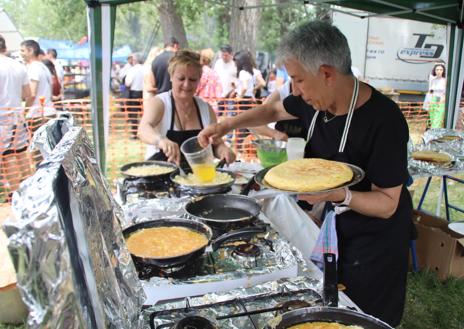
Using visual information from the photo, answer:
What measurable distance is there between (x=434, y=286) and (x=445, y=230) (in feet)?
1.76

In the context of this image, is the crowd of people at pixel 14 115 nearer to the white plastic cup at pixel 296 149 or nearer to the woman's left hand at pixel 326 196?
the white plastic cup at pixel 296 149

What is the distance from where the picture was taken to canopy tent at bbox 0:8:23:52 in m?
10.5

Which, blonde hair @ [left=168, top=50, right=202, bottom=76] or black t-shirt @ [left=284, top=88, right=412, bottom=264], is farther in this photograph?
blonde hair @ [left=168, top=50, right=202, bottom=76]

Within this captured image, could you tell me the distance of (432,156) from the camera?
3908 mm

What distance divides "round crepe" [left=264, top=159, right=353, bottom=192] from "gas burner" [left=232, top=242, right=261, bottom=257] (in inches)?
11.3

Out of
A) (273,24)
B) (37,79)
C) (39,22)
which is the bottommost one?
(37,79)

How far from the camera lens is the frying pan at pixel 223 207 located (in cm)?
204

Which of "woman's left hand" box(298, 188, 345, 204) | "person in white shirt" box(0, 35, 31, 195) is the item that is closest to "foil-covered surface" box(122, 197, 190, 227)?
"woman's left hand" box(298, 188, 345, 204)

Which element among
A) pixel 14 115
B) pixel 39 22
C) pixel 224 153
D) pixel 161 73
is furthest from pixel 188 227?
pixel 39 22

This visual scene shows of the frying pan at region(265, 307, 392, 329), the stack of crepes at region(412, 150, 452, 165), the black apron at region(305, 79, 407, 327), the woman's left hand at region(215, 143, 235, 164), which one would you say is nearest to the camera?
the frying pan at region(265, 307, 392, 329)

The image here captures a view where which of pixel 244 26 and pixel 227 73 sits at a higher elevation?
pixel 244 26

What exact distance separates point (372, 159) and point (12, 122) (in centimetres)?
493

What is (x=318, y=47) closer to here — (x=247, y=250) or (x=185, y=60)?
(x=247, y=250)

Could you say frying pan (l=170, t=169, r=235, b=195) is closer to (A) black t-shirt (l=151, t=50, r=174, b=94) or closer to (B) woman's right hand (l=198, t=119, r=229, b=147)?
(B) woman's right hand (l=198, t=119, r=229, b=147)
